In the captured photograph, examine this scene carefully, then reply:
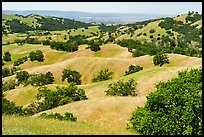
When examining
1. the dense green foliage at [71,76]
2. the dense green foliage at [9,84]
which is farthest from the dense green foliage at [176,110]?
the dense green foliage at [71,76]

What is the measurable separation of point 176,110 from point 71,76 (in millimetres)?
77172

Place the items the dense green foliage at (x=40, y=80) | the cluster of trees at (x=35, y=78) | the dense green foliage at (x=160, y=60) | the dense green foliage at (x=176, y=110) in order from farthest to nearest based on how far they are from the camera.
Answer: the dense green foliage at (x=160, y=60) → the cluster of trees at (x=35, y=78) → the dense green foliage at (x=40, y=80) → the dense green foliage at (x=176, y=110)

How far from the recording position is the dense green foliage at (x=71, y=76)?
99.9 meters

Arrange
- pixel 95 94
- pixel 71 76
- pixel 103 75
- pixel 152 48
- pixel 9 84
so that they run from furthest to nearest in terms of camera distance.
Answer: pixel 152 48 < pixel 71 76 < pixel 103 75 < pixel 9 84 < pixel 95 94

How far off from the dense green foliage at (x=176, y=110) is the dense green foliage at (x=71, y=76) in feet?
236

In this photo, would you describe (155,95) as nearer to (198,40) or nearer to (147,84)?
(147,84)

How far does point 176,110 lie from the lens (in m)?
26.0

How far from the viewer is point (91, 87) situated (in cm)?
7556

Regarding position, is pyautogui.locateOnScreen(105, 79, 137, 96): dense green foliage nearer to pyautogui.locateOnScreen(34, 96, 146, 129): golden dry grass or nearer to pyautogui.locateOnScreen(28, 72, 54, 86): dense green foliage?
pyautogui.locateOnScreen(34, 96, 146, 129): golden dry grass

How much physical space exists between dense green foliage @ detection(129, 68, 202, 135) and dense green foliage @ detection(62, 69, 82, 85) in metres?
72.0

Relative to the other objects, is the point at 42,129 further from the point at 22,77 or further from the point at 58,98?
the point at 22,77

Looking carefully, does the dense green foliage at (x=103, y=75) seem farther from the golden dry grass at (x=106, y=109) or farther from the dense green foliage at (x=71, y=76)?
the golden dry grass at (x=106, y=109)

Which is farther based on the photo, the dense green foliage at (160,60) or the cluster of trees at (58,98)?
the dense green foliage at (160,60)

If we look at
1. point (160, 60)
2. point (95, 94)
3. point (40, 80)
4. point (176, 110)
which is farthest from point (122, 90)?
point (176, 110)
